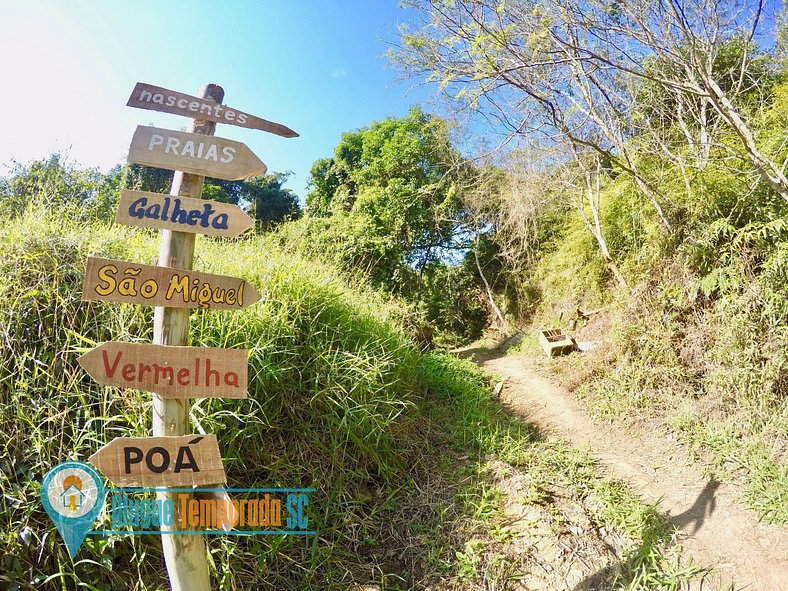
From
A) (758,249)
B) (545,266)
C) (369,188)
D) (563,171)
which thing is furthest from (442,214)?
(758,249)

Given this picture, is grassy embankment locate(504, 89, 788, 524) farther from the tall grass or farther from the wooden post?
the wooden post

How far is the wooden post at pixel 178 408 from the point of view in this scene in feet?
4.67

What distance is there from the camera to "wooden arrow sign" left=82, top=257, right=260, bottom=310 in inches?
53.0

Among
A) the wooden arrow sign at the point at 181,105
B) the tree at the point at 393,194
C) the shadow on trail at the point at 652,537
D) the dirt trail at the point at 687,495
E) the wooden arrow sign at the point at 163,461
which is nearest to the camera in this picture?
the wooden arrow sign at the point at 163,461

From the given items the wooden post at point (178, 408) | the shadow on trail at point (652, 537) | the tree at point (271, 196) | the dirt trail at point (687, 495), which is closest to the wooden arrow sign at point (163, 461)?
the wooden post at point (178, 408)

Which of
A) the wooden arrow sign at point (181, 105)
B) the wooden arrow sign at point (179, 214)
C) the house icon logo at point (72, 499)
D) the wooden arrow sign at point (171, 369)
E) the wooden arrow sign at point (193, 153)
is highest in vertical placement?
the wooden arrow sign at point (181, 105)

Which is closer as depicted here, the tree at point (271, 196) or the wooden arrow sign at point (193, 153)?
the wooden arrow sign at point (193, 153)

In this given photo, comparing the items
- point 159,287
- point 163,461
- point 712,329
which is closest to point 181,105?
point 159,287

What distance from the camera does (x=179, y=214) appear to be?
1497 millimetres

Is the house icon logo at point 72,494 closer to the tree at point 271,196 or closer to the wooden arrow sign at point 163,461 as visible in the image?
the wooden arrow sign at point 163,461

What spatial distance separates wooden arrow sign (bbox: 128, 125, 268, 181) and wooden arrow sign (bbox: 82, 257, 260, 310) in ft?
1.42

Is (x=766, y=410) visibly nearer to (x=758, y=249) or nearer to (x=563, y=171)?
(x=758, y=249)

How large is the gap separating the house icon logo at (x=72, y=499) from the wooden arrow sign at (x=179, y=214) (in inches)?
44.2

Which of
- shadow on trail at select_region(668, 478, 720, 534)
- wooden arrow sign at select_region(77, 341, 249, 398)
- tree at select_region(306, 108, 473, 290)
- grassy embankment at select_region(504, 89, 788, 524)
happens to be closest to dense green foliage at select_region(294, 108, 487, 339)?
tree at select_region(306, 108, 473, 290)
